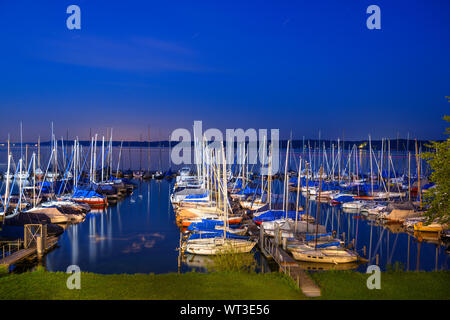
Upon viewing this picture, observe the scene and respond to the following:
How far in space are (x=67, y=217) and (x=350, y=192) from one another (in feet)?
111

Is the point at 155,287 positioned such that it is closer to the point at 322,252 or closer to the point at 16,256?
the point at 16,256

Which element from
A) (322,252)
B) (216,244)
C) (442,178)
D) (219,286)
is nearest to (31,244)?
(216,244)

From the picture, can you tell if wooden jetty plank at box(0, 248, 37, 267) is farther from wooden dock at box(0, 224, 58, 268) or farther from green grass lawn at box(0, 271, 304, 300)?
green grass lawn at box(0, 271, 304, 300)

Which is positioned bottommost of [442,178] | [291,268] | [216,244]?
[216,244]

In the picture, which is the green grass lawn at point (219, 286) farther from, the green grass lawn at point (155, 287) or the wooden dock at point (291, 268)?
the wooden dock at point (291, 268)

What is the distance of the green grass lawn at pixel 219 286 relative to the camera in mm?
12953

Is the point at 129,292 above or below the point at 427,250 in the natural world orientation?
above

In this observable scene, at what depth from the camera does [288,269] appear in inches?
624

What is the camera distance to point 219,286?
14.0 m

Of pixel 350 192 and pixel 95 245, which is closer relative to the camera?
pixel 95 245

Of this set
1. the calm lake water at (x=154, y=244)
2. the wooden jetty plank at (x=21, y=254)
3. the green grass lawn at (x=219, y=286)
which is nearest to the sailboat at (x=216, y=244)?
the calm lake water at (x=154, y=244)

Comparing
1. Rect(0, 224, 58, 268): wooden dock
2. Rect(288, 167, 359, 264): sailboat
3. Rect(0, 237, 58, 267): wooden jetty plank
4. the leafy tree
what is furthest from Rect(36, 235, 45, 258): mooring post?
the leafy tree

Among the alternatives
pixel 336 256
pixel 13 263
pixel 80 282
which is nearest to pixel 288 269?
pixel 336 256

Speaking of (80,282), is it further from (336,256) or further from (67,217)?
(67,217)
